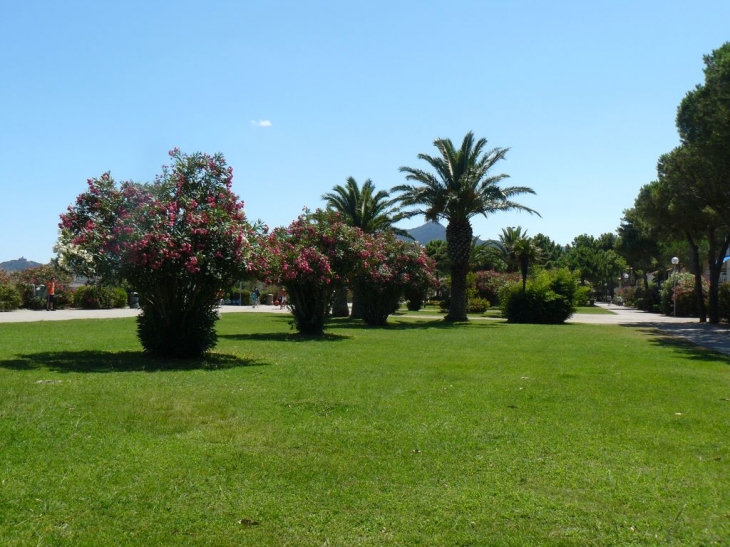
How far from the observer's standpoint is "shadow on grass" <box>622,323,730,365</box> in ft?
54.9

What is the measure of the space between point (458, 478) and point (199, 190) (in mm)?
10028

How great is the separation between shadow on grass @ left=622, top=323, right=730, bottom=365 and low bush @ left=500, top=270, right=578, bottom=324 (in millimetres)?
6889

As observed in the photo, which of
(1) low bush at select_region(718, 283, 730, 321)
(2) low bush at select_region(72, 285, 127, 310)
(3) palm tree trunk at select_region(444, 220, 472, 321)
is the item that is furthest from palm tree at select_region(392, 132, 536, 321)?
(2) low bush at select_region(72, 285, 127, 310)

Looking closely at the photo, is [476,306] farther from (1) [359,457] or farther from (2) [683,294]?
(1) [359,457]

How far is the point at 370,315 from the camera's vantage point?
29.8 metres

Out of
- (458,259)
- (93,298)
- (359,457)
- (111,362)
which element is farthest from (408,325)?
(359,457)

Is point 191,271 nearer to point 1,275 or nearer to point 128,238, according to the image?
point 128,238

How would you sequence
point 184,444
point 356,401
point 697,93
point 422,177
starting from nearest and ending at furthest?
point 184,444
point 356,401
point 697,93
point 422,177

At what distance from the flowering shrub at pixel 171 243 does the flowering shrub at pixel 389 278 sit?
1351cm

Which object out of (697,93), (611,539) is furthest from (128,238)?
(697,93)

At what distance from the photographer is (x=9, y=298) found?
3741 cm

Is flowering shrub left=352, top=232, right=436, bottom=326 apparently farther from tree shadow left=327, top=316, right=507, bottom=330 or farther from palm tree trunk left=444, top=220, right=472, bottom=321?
palm tree trunk left=444, top=220, right=472, bottom=321

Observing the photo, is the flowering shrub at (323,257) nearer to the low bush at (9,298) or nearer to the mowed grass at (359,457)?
the mowed grass at (359,457)

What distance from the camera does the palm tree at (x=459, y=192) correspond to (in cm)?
3347
